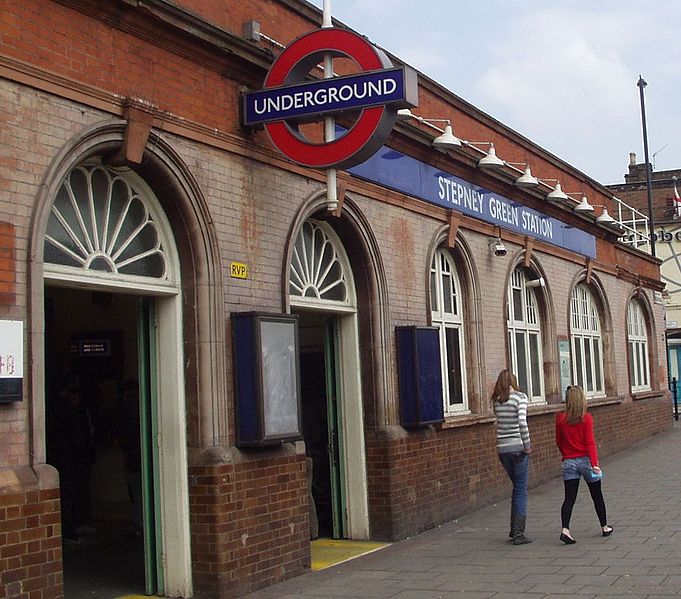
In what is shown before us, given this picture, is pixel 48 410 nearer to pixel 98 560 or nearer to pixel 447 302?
pixel 98 560

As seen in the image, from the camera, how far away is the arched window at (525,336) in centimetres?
1596

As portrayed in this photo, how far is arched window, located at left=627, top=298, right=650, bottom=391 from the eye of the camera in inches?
920

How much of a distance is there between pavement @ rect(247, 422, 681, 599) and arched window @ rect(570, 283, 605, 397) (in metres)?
5.60

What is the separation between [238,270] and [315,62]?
2051mm

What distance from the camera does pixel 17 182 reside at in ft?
22.6

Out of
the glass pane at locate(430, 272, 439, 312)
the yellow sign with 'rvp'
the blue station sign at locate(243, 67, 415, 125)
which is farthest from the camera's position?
the glass pane at locate(430, 272, 439, 312)

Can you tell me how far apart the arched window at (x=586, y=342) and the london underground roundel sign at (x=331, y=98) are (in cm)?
1052

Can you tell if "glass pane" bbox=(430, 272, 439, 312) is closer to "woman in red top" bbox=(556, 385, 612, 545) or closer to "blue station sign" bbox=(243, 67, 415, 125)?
"woman in red top" bbox=(556, 385, 612, 545)

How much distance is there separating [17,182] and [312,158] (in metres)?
3.05

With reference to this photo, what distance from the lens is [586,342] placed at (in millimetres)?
19953

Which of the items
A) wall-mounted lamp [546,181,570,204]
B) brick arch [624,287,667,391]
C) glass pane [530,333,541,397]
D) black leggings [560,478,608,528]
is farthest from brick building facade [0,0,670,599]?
brick arch [624,287,667,391]

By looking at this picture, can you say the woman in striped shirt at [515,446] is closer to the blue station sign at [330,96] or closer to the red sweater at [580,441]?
the red sweater at [580,441]

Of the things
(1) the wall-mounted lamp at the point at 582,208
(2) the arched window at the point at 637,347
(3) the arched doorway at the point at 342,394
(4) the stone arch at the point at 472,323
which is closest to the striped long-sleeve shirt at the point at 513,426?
(3) the arched doorway at the point at 342,394

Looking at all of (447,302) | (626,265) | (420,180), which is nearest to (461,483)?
(447,302)
